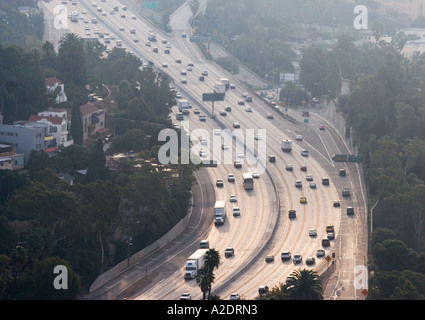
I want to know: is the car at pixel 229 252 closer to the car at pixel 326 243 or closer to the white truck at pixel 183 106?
the car at pixel 326 243

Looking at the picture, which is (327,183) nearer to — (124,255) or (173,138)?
(173,138)

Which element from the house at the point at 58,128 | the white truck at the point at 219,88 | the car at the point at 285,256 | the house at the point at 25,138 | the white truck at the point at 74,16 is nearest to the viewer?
the car at the point at 285,256

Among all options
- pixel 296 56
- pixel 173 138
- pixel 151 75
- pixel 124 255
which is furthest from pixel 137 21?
pixel 124 255

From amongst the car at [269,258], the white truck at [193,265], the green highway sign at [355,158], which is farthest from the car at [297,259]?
the green highway sign at [355,158]

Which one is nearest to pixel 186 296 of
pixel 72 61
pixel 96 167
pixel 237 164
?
pixel 96 167

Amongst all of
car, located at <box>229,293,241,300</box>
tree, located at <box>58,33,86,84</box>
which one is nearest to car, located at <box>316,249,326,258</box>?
car, located at <box>229,293,241,300</box>
